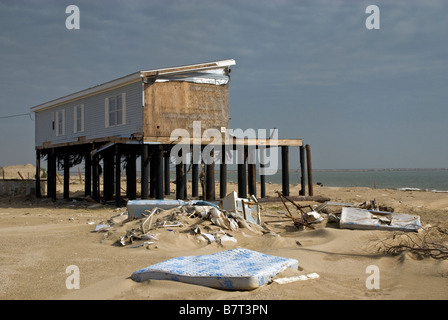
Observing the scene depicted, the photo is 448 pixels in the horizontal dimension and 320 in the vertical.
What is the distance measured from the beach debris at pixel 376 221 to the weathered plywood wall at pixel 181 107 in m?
8.69

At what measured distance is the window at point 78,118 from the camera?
22.6 metres

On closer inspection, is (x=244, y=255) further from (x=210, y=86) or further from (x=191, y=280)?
(x=210, y=86)

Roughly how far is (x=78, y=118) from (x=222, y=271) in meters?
19.1

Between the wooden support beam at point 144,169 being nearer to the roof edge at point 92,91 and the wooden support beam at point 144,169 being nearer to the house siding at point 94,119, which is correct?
the house siding at point 94,119

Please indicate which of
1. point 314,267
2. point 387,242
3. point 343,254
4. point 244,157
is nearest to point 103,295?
point 314,267

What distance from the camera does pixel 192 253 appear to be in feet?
27.9

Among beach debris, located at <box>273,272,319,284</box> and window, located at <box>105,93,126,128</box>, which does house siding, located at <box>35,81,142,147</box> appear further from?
beach debris, located at <box>273,272,319,284</box>

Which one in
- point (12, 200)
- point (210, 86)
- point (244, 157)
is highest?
point (210, 86)

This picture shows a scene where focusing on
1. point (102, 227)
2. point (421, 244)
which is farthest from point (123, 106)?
point (421, 244)

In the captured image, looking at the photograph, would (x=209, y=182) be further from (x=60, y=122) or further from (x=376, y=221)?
(x=60, y=122)

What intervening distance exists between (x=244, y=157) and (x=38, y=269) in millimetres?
12901

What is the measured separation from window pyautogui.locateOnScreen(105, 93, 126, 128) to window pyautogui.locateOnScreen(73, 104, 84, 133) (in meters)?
2.56

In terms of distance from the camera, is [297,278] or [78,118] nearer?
[297,278]
